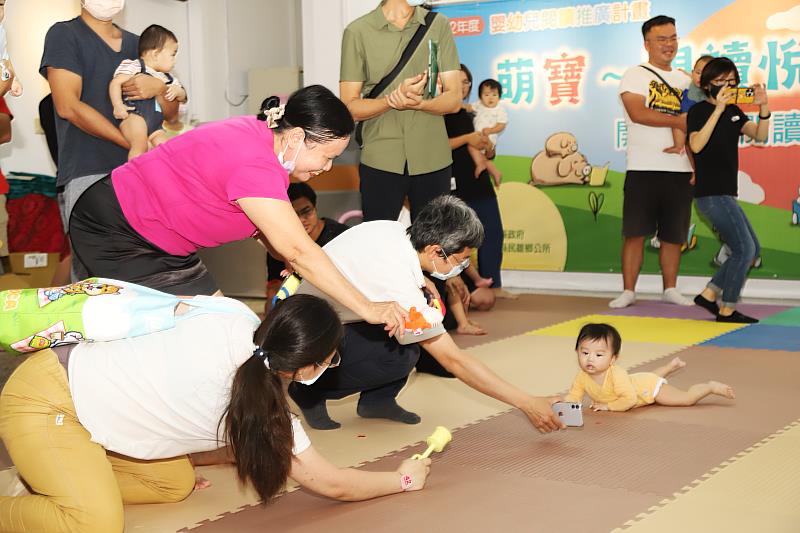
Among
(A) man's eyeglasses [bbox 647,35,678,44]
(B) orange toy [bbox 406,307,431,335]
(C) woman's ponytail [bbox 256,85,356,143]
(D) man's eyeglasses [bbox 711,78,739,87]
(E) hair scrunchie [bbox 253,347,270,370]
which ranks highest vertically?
(A) man's eyeglasses [bbox 647,35,678,44]

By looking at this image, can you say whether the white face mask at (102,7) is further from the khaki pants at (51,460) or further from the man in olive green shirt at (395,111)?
the khaki pants at (51,460)

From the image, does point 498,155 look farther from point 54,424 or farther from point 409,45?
point 54,424

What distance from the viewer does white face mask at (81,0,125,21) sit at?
377 cm

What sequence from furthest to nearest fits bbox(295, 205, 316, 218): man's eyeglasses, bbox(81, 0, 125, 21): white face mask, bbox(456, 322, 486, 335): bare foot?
bbox(456, 322, 486, 335): bare foot, bbox(295, 205, 316, 218): man's eyeglasses, bbox(81, 0, 125, 21): white face mask

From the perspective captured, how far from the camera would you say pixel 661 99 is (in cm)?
677

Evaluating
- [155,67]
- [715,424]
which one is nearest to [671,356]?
[715,424]

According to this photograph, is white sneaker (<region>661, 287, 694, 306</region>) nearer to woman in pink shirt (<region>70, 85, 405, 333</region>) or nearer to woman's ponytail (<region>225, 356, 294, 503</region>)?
woman in pink shirt (<region>70, 85, 405, 333</region>)

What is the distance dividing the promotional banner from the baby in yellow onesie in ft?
12.1

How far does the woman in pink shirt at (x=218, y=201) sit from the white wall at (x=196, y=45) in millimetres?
4782

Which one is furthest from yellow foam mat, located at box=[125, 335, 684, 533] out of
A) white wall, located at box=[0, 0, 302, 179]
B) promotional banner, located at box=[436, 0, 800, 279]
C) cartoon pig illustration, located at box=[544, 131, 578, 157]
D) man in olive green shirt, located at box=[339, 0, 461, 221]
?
white wall, located at box=[0, 0, 302, 179]

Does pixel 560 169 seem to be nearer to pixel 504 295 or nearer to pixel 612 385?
pixel 504 295

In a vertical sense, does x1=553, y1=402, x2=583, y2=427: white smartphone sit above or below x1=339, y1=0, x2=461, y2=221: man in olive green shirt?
below

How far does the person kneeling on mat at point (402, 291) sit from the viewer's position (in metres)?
3.20

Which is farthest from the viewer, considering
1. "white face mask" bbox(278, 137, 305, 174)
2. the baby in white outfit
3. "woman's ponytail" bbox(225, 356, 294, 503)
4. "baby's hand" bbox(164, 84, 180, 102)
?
the baby in white outfit
